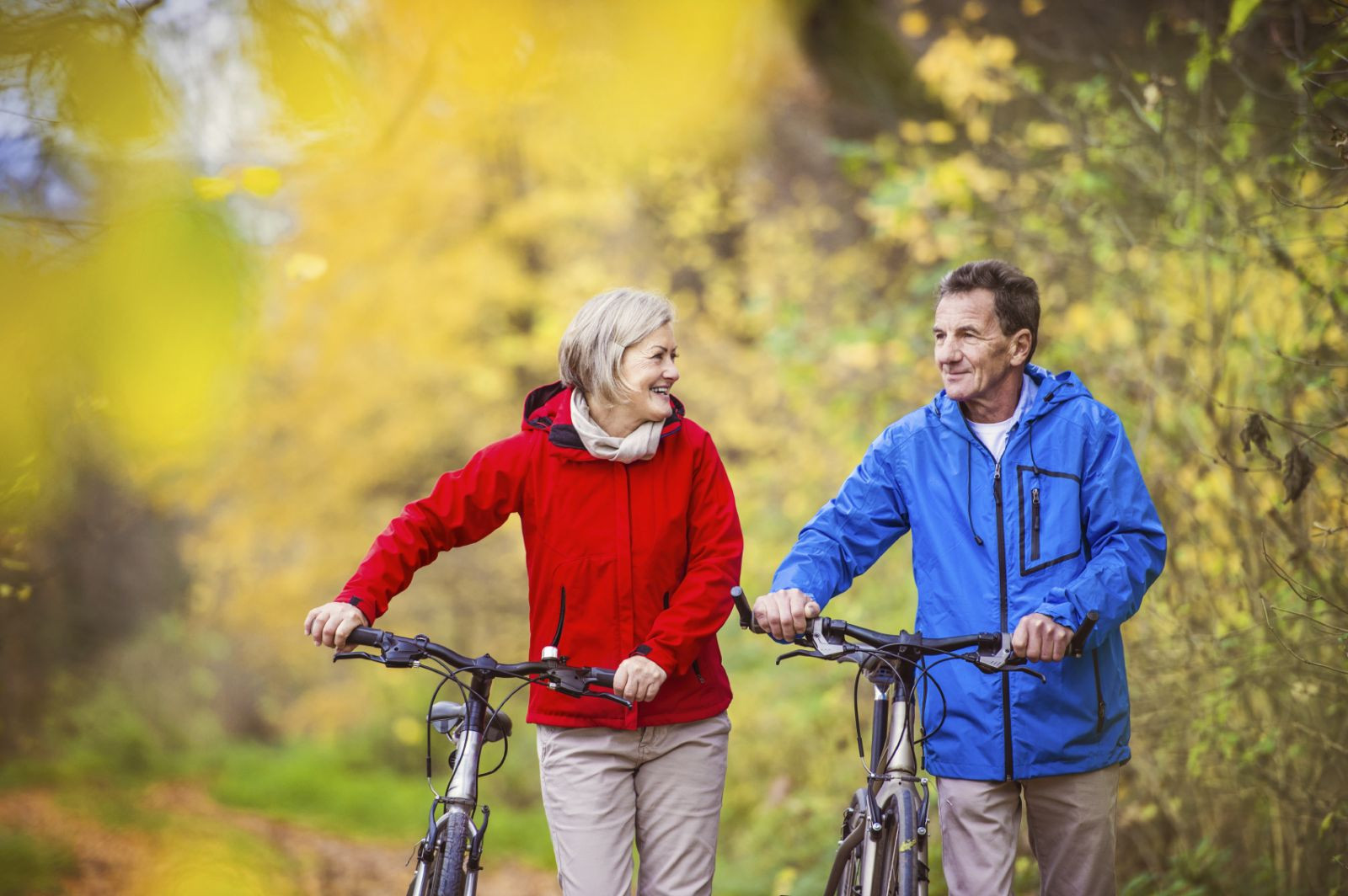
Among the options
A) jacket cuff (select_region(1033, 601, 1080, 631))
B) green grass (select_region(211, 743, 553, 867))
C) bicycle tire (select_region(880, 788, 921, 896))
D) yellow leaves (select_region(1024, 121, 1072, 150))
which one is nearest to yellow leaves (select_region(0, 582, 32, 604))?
bicycle tire (select_region(880, 788, 921, 896))

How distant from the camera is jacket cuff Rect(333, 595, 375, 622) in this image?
10.4 ft

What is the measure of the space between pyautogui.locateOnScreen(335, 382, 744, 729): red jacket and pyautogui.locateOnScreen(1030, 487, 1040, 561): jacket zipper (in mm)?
760

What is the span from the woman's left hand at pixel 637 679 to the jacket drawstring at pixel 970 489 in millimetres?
906

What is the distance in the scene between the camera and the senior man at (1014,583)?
10.5 feet

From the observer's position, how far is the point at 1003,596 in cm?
325

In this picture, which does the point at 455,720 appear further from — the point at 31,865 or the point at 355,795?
the point at 355,795

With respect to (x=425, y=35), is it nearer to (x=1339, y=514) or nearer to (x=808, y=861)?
(x=808, y=861)

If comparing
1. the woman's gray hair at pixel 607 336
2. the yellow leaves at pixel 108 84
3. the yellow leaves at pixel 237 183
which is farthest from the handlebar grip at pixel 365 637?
the yellow leaves at pixel 237 183

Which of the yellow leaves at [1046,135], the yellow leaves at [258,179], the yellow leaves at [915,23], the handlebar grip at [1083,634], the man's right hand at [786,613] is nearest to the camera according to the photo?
the handlebar grip at [1083,634]

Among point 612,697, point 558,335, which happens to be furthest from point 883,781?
point 558,335

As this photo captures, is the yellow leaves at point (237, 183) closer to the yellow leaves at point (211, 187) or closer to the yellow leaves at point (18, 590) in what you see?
the yellow leaves at point (211, 187)

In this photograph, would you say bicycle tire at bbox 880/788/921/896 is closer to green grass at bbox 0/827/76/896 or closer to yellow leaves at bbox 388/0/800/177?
yellow leaves at bbox 388/0/800/177

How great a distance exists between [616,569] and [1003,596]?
1016mm

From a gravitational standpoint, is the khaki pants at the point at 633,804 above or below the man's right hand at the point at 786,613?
below
